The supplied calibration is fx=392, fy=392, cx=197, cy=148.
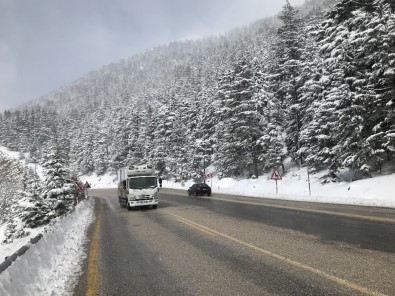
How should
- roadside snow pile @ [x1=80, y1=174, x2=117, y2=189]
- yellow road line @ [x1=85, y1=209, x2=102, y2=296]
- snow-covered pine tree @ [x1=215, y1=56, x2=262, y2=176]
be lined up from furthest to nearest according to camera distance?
roadside snow pile @ [x1=80, y1=174, x2=117, y2=189]
snow-covered pine tree @ [x1=215, y1=56, x2=262, y2=176]
yellow road line @ [x1=85, y1=209, x2=102, y2=296]

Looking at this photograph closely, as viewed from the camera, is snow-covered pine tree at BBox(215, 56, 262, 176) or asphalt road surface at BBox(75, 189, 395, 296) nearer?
asphalt road surface at BBox(75, 189, 395, 296)

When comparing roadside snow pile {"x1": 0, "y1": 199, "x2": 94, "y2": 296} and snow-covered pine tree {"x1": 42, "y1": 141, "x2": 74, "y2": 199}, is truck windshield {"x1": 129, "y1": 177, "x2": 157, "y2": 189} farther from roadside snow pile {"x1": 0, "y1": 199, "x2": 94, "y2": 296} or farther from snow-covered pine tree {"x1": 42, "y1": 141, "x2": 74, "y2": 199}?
roadside snow pile {"x1": 0, "y1": 199, "x2": 94, "y2": 296}

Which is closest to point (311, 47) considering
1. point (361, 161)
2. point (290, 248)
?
point (361, 161)

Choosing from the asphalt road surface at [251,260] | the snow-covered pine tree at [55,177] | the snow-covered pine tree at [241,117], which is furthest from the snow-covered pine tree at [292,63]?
the asphalt road surface at [251,260]

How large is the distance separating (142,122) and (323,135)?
62.7m

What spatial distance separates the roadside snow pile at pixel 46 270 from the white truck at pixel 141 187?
14.2 meters

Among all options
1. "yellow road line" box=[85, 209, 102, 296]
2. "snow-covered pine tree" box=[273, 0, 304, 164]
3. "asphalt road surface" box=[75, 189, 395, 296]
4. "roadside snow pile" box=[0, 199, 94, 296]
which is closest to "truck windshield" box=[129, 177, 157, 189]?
"asphalt road surface" box=[75, 189, 395, 296]

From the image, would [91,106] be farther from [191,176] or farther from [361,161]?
[361,161]

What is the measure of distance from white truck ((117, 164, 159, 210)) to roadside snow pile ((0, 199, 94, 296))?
14.2m

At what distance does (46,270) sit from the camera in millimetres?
7762

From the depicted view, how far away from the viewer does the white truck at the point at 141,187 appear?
1006 inches

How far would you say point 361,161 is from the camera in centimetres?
2623

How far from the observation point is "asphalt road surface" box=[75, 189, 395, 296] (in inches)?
247

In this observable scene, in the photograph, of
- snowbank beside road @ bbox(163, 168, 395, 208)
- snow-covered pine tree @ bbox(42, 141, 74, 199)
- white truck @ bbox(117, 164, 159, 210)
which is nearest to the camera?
snowbank beside road @ bbox(163, 168, 395, 208)
